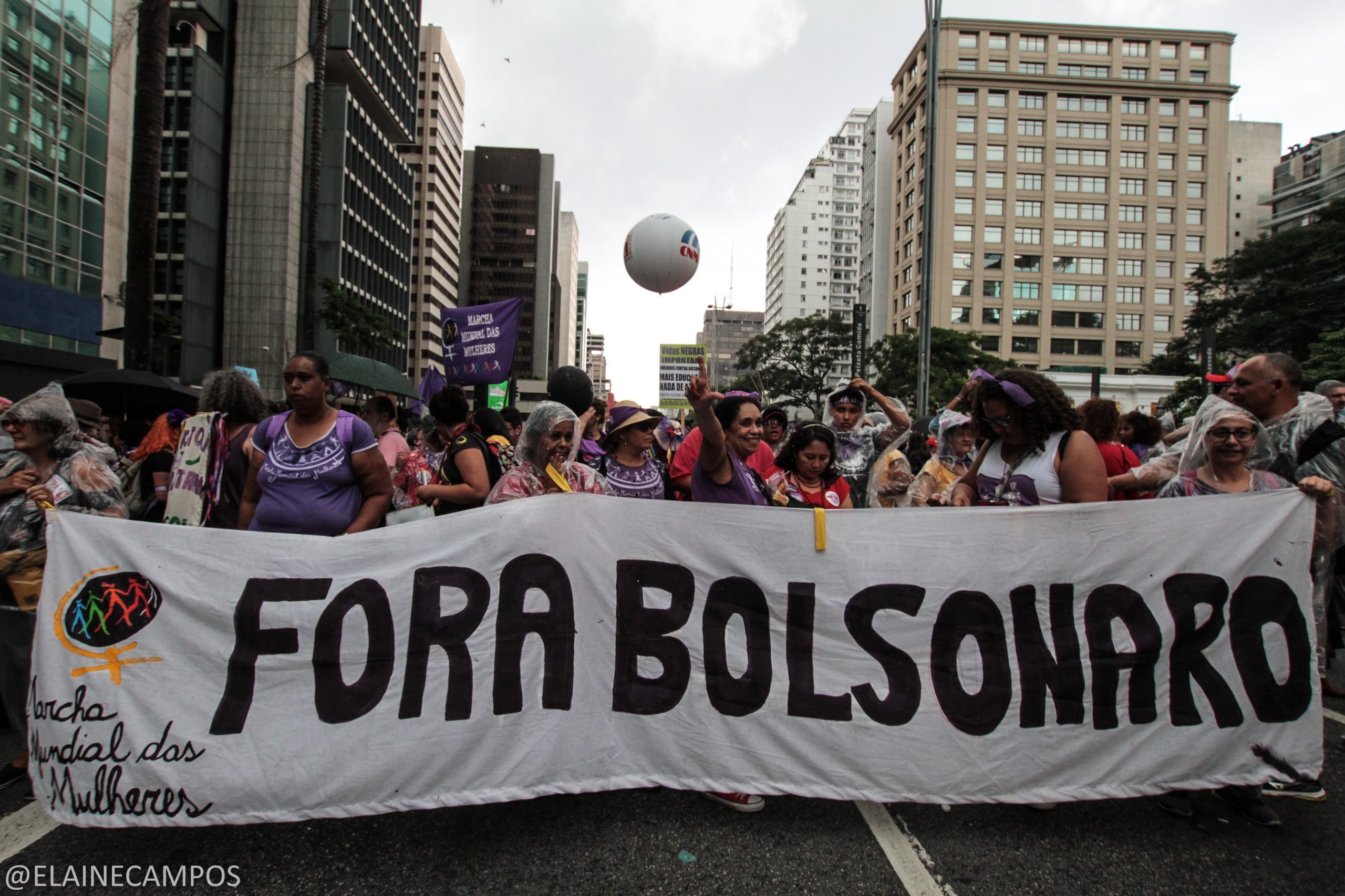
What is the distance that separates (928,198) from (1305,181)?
10084 cm

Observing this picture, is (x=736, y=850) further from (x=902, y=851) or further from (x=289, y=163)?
(x=289, y=163)

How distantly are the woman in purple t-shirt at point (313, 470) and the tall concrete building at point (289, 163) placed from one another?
36.5 m

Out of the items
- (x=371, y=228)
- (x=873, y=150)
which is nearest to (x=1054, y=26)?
(x=873, y=150)

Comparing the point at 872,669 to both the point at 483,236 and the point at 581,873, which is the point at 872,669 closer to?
the point at 581,873

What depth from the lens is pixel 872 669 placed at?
2.80 meters

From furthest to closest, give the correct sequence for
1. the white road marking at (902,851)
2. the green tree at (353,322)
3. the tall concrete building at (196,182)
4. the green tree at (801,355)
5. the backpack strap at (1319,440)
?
the green tree at (801,355) → the tall concrete building at (196,182) → the green tree at (353,322) → the backpack strap at (1319,440) → the white road marking at (902,851)

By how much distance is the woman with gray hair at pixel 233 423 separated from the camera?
142 inches

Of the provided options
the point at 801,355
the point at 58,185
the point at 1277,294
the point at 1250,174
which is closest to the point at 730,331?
the point at 1250,174

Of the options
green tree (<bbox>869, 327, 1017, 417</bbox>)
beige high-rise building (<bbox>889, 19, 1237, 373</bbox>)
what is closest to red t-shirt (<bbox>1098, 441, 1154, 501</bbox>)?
green tree (<bbox>869, 327, 1017, 417</bbox>)

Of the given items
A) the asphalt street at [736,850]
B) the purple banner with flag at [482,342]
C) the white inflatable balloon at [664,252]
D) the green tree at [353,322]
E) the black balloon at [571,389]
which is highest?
the green tree at [353,322]

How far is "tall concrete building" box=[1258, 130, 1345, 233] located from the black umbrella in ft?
333

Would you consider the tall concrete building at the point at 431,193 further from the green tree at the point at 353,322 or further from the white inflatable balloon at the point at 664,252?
the white inflatable balloon at the point at 664,252

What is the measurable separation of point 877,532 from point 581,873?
1.66 meters

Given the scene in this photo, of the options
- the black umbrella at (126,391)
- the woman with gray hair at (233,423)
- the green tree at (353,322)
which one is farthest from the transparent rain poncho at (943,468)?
the green tree at (353,322)
